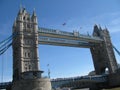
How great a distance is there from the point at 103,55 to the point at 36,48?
42.9 metres

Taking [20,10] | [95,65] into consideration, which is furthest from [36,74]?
[95,65]

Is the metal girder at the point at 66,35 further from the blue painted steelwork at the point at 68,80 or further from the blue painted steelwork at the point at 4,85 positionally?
the blue painted steelwork at the point at 4,85

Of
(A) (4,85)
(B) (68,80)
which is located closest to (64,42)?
(B) (68,80)

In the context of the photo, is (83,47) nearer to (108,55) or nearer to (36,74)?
(108,55)

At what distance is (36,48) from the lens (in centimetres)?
7450

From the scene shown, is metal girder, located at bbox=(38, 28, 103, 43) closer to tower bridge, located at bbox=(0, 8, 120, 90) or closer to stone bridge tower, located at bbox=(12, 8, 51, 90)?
tower bridge, located at bbox=(0, 8, 120, 90)

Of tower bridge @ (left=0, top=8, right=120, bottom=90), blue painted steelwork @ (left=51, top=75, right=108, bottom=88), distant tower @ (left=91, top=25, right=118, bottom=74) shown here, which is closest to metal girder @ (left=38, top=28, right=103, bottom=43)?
tower bridge @ (left=0, top=8, right=120, bottom=90)

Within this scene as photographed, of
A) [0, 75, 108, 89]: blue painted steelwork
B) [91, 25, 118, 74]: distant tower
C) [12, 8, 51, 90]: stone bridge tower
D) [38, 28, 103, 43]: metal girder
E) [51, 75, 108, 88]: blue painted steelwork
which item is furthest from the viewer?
[91, 25, 118, 74]: distant tower

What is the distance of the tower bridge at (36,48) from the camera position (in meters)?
61.7

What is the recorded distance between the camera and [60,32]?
284ft

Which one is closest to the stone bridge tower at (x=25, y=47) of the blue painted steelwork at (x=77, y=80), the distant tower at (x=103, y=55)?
the blue painted steelwork at (x=77, y=80)

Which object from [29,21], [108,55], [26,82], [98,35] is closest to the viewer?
[26,82]

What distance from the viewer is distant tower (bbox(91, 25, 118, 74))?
98188 mm

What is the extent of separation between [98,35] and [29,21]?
151ft
